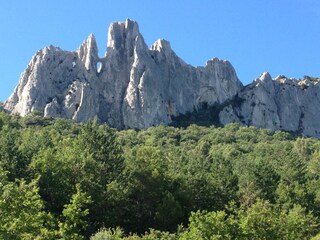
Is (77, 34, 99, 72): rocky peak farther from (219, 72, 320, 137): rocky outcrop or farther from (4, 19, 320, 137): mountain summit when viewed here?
(219, 72, 320, 137): rocky outcrop

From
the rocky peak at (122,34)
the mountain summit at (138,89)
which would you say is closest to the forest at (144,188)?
the mountain summit at (138,89)

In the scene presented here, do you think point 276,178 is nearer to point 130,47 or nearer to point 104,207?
point 104,207

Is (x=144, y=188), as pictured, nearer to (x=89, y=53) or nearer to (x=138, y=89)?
(x=138, y=89)

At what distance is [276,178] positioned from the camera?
189 feet

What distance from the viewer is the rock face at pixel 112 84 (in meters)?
124

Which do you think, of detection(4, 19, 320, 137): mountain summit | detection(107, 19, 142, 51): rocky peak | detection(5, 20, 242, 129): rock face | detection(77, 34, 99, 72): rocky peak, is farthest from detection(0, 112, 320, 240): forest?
Result: detection(107, 19, 142, 51): rocky peak

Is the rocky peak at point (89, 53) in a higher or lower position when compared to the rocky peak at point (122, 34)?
lower

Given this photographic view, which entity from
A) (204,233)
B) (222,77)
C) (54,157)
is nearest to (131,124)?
(222,77)

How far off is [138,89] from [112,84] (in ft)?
26.8

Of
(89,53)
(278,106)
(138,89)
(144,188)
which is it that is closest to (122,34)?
(89,53)

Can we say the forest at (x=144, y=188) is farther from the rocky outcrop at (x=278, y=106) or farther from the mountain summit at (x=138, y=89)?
the rocky outcrop at (x=278, y=106)

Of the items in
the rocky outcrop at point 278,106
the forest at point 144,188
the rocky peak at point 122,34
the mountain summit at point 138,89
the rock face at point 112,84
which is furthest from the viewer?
the rocky outcrop at point 278,106

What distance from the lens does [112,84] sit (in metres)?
132

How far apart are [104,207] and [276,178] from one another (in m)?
25.0
